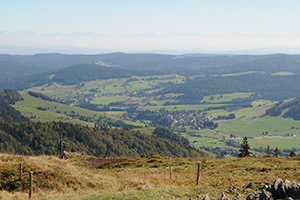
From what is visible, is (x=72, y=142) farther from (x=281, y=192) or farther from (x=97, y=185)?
(x=281, y=192)

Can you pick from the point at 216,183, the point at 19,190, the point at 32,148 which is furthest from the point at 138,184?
the point at 32,148

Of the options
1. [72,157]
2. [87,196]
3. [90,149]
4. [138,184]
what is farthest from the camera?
[90,149]

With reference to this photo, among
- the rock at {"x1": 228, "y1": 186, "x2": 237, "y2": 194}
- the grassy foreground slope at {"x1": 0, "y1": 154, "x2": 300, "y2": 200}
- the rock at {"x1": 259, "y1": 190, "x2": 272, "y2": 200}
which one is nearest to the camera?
the rock at {"x1": 259, "y1": 190, "x2": 272, "y2": 200}

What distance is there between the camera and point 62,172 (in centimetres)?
2941

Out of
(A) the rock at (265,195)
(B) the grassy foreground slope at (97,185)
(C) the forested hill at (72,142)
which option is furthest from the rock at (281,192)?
(C) the forested hill at (72,142)

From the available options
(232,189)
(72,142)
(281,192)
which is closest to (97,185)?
(232,189)

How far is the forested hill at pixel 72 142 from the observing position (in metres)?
152

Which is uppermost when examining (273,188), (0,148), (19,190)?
(273,188)

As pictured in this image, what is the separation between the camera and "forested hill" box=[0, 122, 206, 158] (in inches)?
5969

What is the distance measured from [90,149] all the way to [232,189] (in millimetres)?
153586

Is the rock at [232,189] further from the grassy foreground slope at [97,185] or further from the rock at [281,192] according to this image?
the rock at [281,192]

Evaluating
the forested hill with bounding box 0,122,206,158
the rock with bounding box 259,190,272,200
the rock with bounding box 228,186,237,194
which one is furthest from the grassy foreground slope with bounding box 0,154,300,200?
the forested hill with bounding box 0,122,206,158

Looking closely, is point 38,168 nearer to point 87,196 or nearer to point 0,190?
point 0,190

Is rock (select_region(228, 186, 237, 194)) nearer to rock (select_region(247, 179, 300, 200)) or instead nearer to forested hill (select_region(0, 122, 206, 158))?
rock (select_region(247, 179, 300, 200))
